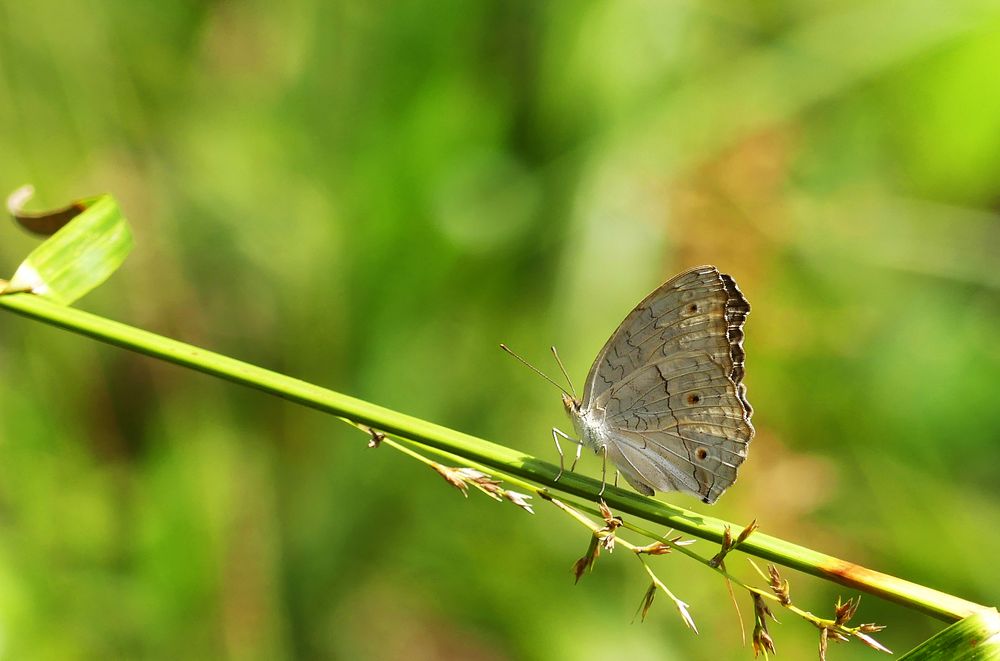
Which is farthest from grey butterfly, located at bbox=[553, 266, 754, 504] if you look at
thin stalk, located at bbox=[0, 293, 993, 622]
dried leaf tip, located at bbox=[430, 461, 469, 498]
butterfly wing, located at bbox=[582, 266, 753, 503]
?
dried leaf tip, located at bbox=[430, 461, 469, 498]

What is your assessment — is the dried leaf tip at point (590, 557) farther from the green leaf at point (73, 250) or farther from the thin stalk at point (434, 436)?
the green leaf at point (73, 250)

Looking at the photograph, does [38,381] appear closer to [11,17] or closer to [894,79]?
[11,17]

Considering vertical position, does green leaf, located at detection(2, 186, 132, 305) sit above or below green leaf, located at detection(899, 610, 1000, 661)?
above

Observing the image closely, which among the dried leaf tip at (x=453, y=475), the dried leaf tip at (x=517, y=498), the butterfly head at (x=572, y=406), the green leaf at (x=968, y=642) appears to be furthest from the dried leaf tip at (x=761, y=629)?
the butterfly head at (x=572, y=406)

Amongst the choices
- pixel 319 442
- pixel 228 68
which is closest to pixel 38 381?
pixel 319 442

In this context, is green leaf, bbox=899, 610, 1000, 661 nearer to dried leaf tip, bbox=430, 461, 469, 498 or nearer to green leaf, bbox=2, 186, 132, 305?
dried leaf tip, bbox=430, 461, 469, 498

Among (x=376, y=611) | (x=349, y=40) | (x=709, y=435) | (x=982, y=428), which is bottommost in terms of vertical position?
(x=376, y=611)
